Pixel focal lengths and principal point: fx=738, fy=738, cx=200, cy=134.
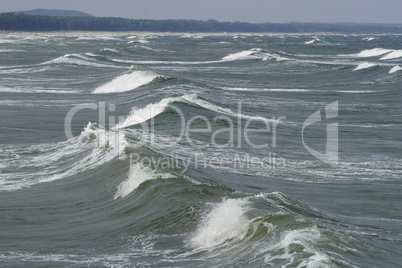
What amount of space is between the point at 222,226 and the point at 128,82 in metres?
29.0

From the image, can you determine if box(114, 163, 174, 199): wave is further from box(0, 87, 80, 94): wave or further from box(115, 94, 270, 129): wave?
box(0, 87, 80, 94): wave

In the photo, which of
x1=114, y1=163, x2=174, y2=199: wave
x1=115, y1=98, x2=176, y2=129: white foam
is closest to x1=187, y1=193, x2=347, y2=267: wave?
x1=114, y1=163, x2=174, y2=199: wave

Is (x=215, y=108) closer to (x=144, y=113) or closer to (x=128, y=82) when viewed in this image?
(x=144, y=113)

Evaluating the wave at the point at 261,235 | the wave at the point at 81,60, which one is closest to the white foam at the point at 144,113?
the wave at the point at 261,235

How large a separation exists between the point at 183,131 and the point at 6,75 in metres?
24.5

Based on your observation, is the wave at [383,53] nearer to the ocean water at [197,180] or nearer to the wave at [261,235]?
the ocean water at [197,180]

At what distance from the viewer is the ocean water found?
11.6 meters

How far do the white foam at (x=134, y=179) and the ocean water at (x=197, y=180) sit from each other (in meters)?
0.04

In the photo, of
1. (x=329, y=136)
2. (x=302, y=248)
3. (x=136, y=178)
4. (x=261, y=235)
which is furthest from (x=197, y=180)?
(x=329, y=136)

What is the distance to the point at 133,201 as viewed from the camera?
15.1 metres

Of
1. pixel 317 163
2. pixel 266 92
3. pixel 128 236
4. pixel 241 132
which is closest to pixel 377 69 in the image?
pixel 266 92

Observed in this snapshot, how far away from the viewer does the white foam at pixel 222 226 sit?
1190 cm

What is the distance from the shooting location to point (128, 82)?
4075 cm

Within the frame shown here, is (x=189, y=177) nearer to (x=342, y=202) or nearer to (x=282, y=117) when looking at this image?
(x=342, y=202)
